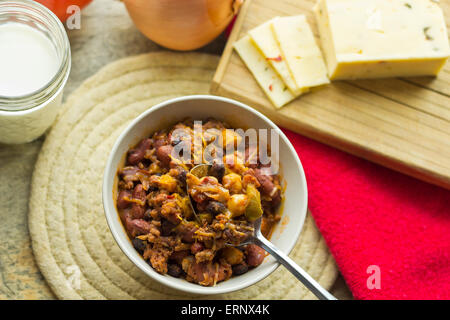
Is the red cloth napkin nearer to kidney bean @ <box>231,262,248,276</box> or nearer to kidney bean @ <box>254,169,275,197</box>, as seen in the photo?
kidney bean @ <box>254,169,275,197</box>

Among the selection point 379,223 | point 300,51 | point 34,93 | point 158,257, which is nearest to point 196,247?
point 158,257

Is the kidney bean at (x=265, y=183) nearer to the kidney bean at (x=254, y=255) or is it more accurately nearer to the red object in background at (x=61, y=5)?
the kidney bean at (x=254, y=255)

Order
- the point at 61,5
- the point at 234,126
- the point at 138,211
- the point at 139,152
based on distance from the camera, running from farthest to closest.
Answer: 1. the point at 61,5
2. the point at 234,126
3. the point at 139,152
4. the point at 138,211

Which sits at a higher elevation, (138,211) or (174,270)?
(138,211)

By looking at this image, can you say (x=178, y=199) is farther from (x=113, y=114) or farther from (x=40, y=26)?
(x=40, y=26)

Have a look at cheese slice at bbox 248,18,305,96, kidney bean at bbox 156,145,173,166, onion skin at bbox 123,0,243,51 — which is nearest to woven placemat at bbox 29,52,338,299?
onion skin at bbox 123,0,243,51

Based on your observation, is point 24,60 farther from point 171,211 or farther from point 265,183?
point 265,183

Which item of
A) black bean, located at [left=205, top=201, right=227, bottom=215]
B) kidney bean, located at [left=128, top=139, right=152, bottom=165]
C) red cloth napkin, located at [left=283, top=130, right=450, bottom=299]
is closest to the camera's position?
black bean, located at [left=205, top=201, right=227, bottom=215]
